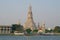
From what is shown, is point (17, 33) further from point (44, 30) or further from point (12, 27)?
point (44, 30)

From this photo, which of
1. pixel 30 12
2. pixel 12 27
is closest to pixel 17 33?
pixel 12 27

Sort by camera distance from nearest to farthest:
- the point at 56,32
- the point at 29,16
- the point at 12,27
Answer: the point at 12,27
the point at 56,32
the point at 29,16

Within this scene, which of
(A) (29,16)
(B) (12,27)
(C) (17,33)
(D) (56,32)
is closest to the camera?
(C) (17,33)

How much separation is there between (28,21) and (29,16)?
4669 mm

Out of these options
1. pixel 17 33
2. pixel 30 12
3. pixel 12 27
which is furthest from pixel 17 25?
pixel 30 12

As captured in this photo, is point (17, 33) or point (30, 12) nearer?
point (17, 33)

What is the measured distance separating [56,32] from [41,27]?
402 inches

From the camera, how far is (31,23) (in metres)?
166

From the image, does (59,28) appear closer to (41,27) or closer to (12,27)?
(41,27)

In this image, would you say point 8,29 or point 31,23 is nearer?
point 8,29

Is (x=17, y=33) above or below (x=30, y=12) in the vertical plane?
below

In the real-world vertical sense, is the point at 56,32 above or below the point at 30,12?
below

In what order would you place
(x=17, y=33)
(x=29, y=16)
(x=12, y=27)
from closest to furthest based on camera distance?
1. (x=17, y=33)
2. (x=12, y=27)
3. (x=29, y=16)

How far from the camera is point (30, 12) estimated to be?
17350 centimetres
